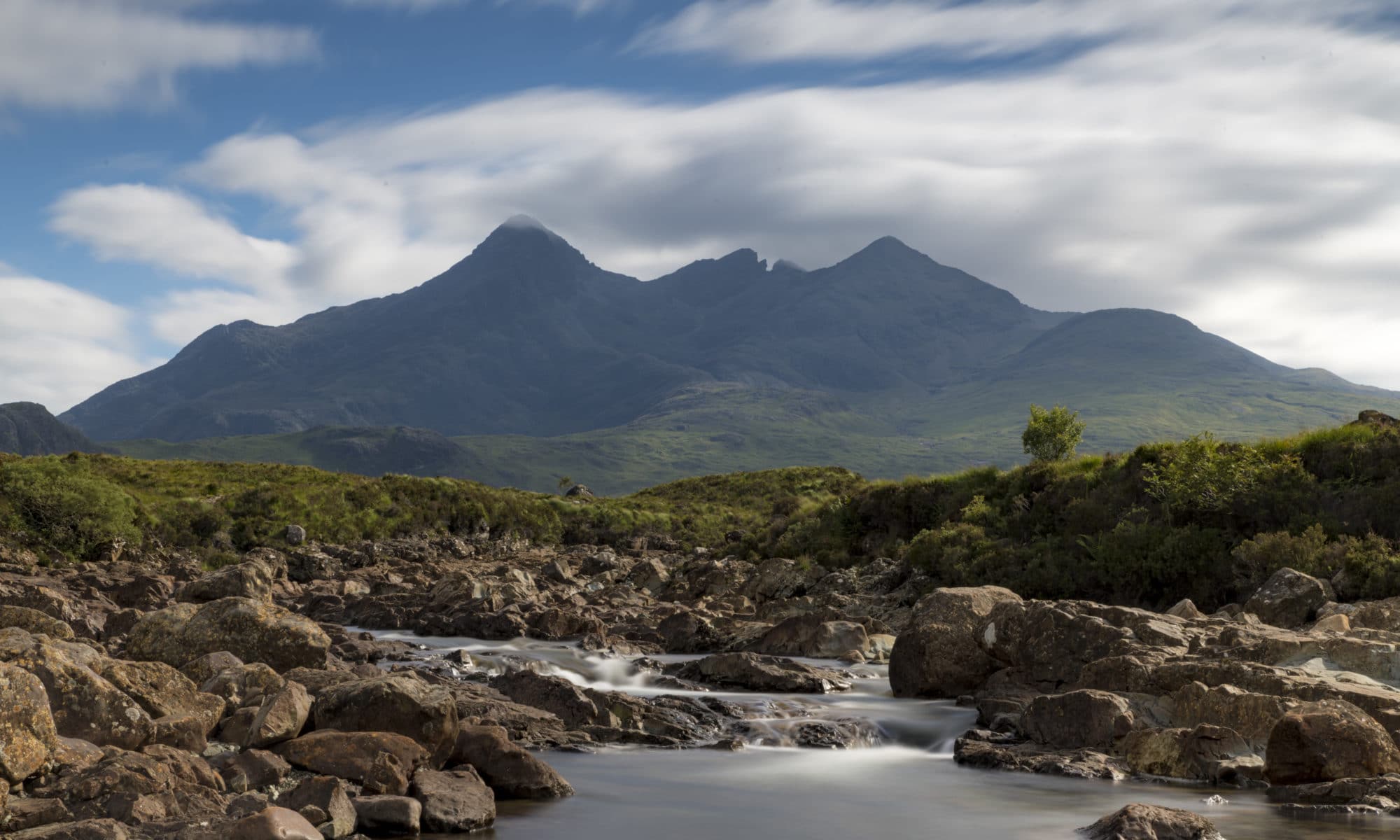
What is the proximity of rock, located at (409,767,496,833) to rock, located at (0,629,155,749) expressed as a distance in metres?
3.89

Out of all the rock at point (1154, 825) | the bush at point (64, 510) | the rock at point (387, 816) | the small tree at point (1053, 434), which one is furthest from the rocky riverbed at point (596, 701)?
the small tree at point (1053, 434)

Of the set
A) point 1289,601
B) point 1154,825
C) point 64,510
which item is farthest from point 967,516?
point 64,510

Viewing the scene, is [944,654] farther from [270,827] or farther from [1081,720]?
[270,827]

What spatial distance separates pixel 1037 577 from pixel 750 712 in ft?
56.8

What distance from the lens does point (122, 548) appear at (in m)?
51.0

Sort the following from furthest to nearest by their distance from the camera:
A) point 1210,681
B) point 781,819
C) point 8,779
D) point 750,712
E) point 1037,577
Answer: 1. point 1037,577
2. point 750,712
3. point 1210,681
4. point 781,819
5. point 8,779

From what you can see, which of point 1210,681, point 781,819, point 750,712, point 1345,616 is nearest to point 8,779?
point 781,819

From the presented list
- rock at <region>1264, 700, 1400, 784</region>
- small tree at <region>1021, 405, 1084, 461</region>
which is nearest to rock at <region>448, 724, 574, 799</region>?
rock at <region>1264, 700, 1400, 784</region>

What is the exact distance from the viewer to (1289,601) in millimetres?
26641

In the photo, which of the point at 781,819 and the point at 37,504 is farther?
the point at 37,504

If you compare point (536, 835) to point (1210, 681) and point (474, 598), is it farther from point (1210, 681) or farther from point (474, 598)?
point (474, 598)

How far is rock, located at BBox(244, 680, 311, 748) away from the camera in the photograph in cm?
1521

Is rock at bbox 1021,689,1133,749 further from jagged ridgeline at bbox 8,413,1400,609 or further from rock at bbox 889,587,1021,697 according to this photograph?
jagged ridgeline at bbox 8,413,1400,609

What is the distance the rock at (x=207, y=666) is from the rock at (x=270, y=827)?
6.69 meters
